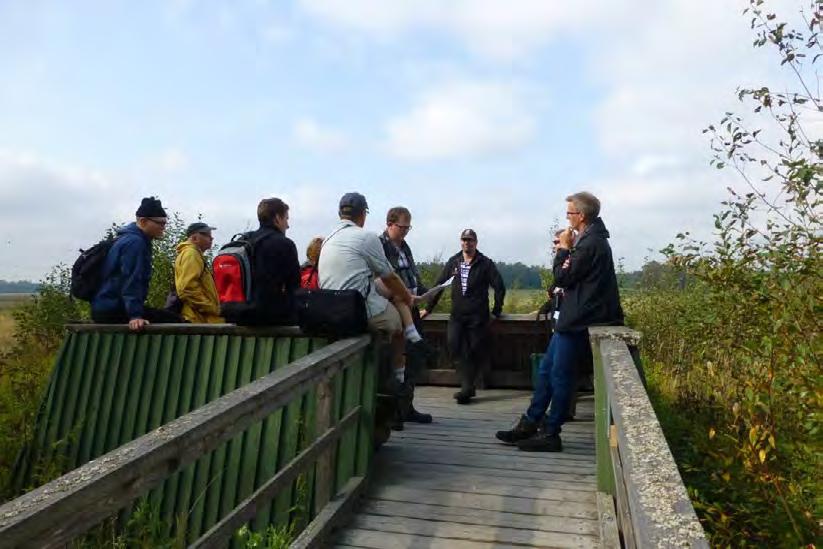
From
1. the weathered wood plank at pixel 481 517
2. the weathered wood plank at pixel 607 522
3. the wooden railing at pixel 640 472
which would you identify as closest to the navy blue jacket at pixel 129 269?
the weathered wood plank at pixel 481 517

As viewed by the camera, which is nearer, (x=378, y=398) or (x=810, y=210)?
(x=810, y=210)

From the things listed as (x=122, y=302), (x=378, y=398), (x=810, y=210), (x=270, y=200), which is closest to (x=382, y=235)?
(x=270, y=200)

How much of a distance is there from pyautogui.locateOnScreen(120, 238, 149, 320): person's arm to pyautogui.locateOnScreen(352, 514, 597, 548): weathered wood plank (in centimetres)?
287

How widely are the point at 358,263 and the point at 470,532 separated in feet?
5.74

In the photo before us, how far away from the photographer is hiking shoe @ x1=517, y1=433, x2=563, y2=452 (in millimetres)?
4953

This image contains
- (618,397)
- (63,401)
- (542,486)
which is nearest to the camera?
(618,397)

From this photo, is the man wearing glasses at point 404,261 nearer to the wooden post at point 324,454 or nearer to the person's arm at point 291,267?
the person's arm at point 291,267

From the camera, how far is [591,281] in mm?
4574

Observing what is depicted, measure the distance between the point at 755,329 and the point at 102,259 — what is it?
5.08 m

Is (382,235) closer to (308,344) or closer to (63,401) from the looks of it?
(308,344)

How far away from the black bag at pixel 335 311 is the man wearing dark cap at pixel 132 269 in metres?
1.98

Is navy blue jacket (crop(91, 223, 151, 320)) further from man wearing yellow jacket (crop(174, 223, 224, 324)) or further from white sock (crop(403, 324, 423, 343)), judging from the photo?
white sock (crop(403, 324, 423, 343))

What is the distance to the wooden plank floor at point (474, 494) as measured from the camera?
351 cm

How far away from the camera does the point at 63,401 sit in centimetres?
601
